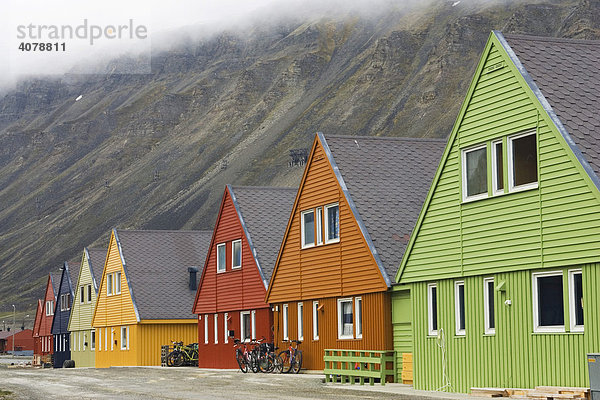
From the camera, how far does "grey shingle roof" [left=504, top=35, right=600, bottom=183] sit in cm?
2208

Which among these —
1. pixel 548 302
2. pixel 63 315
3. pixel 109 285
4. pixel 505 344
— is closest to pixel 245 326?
pixel 109 285

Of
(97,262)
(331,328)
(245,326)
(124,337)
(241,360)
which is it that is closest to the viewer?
(331,328)

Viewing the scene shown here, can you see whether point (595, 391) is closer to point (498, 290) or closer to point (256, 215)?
point (498, 290)

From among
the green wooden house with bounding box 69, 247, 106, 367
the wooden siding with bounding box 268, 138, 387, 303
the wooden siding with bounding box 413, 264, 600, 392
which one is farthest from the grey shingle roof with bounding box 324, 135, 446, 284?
the green wooden house with bounding box 69, 247, 106, 367

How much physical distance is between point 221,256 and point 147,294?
1096 cm

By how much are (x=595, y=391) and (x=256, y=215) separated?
1074 inches

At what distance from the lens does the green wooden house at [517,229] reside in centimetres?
2189

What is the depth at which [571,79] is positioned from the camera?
2411 cm

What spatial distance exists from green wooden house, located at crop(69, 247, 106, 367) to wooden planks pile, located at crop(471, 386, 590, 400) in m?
45.9

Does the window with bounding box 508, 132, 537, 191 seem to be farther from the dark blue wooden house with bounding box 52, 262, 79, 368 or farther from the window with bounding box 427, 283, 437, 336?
the dark blue wooden house with bounding box 52, 262, 79, 368

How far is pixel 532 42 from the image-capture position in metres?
25.0

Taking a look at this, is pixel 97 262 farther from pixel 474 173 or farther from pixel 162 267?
pixel 474 173

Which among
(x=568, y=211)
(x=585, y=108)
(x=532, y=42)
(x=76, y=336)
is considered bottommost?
(x=76, y=336)

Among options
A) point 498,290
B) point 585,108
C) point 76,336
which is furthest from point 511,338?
point 76,336
